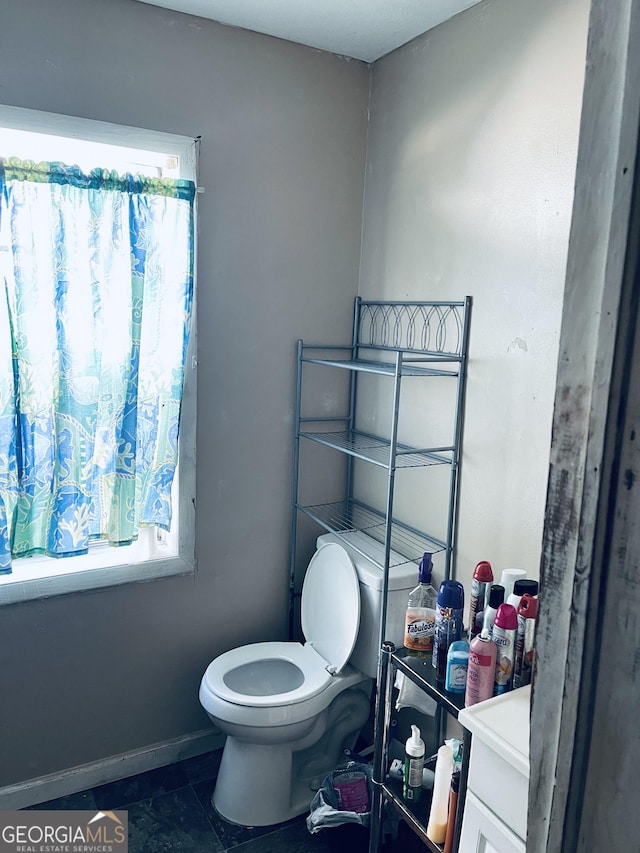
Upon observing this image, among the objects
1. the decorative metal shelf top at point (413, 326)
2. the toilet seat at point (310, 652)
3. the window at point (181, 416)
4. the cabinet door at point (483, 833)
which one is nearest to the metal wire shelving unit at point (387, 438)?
the decorative metal shelf top at point (413, 326)

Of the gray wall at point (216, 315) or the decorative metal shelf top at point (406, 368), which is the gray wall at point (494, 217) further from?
the gray wall at point (216, 315)

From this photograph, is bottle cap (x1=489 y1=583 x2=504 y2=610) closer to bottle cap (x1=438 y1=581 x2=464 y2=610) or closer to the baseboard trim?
bottle cap (x1=438 y1=581 x2=464 y2=610)

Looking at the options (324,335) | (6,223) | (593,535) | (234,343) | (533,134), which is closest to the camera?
(593,535)

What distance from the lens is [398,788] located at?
180cm

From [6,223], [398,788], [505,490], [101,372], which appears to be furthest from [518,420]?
[6,223]

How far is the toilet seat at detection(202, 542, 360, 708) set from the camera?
2.05m

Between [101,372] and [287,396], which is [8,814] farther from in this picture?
[287,396]

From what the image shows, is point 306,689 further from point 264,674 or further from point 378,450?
point 378,450

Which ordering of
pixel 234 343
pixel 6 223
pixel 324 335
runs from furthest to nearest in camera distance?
pixel 324 335 < pixel 234 343 < pixel 6 223

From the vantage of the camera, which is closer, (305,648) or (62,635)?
(62,635)

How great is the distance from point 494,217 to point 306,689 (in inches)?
60.3

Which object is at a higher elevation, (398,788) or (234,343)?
(234,343)

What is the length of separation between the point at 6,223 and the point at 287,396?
3.41 ft

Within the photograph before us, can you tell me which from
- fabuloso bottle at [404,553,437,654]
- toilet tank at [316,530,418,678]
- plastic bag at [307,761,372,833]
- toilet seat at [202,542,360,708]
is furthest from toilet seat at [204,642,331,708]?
fabuloso bottle at [404,553,437,654]
